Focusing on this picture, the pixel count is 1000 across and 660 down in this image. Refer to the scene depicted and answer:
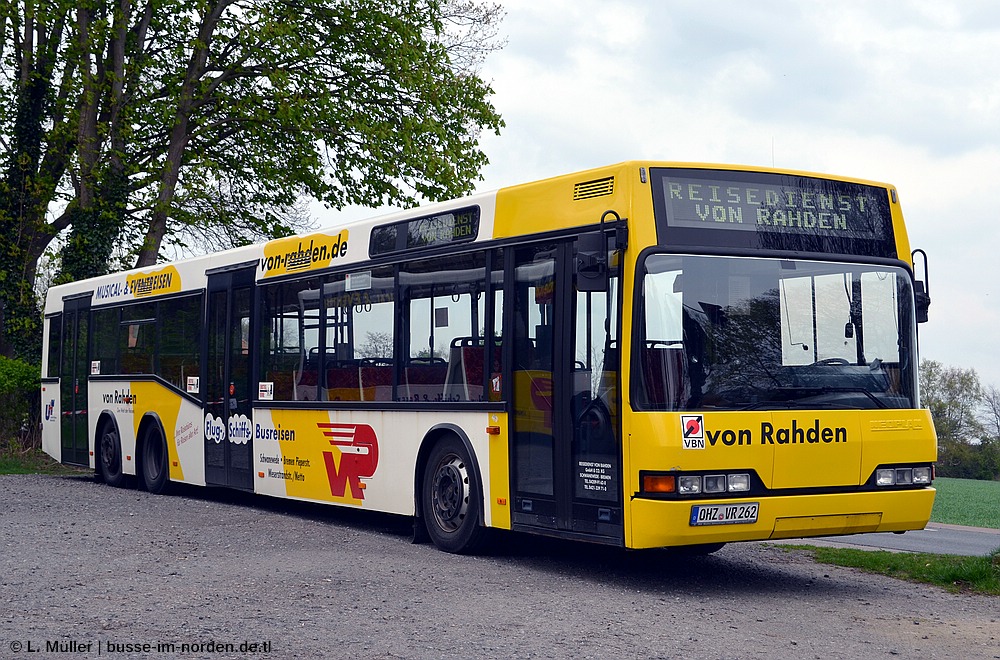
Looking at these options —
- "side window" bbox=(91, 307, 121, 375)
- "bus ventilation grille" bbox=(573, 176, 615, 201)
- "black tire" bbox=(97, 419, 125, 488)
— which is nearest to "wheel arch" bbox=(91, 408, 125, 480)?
"black tire" bbox=(97, 419, 125, 488)

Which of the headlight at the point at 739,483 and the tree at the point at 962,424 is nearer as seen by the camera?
the headlight at the point at 739,483

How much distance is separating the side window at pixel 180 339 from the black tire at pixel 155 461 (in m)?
0.94

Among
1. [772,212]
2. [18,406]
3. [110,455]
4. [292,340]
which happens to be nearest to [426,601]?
[772,212]

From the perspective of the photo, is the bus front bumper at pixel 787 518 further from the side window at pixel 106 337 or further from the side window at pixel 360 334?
the side window at pixel 106 337

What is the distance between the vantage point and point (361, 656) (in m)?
6.83

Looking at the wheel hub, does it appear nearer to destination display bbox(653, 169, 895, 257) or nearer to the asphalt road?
destination display bbox(653, 169, 895, 257)

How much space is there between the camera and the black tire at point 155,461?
57.6ft

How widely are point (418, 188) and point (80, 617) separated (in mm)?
21885

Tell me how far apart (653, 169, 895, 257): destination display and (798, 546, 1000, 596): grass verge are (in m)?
2.52

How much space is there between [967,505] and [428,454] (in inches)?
530

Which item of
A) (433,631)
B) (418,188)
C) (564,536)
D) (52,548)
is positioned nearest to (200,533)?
(52,548)

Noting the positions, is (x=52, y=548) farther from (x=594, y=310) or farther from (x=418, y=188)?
(x=418, y=188)

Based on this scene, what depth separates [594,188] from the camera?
9.91 meters

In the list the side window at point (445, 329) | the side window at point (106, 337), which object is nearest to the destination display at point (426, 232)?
the side window at point (445, 329)
